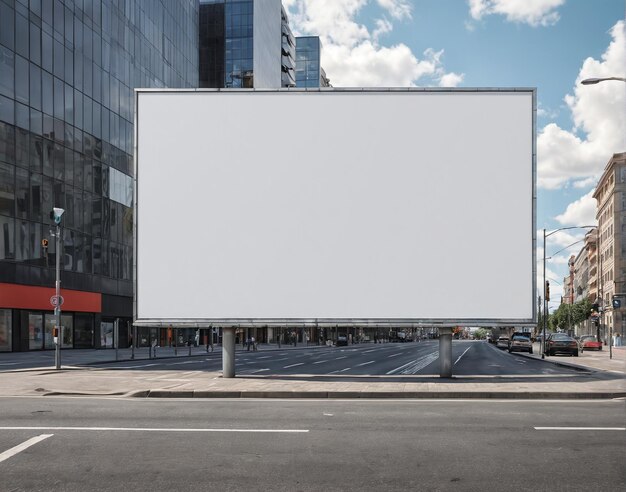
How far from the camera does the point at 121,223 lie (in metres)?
61.0

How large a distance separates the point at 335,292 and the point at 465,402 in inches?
231

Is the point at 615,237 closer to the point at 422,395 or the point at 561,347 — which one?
the point at 561,347

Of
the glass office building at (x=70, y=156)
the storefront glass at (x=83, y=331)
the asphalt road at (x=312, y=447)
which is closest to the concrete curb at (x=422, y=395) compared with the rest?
the asphalt road at (x=312, y=447)

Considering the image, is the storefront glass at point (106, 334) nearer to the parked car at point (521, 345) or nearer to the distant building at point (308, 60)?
the parked car at point (521, 345)

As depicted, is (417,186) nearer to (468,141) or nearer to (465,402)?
(468,141)

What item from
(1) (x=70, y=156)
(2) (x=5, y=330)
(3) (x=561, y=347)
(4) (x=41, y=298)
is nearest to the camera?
(2) (x=5, y=330)

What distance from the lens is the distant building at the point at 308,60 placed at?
489 feet

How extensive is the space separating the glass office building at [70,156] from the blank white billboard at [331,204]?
813 inches

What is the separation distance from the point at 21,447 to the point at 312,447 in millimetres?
4040

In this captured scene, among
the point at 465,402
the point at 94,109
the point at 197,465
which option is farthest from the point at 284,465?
the point at 94,109

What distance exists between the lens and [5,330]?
44.0m

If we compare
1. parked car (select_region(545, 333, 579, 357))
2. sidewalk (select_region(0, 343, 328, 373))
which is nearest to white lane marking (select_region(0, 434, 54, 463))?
sidewalk (select_region(0, 343, 328, 373))

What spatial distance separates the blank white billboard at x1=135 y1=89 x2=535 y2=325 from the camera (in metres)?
19.6

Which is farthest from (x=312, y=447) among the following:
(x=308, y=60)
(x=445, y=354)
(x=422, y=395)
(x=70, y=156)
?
(x=308, y=60)
